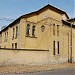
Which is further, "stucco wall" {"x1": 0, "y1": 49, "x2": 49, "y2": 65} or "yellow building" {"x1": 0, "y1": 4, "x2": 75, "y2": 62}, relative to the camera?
"yellow building" {"x1": 0, "y1": 4, "x2": 75, "y2": 62}

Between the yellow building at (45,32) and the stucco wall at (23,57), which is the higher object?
the yellow building at (45,32)

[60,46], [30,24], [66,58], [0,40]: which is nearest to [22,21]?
[30,24]

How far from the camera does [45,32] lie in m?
32.3

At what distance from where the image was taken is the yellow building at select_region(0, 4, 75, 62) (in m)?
31.9

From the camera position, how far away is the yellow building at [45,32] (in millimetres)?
31922

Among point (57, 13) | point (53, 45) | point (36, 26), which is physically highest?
point (57, 13)

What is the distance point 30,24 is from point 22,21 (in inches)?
66.7

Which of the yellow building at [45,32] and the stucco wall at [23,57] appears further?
the yellow building at [45,32]

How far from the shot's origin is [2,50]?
24.2 m

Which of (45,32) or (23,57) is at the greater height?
(45,32)

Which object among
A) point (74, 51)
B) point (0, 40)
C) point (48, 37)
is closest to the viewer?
point (48, 37)

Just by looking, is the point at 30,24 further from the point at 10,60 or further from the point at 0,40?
the point at 0,40

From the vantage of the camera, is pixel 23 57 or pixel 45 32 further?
pixel 45 32

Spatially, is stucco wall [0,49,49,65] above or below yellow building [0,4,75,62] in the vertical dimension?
below
